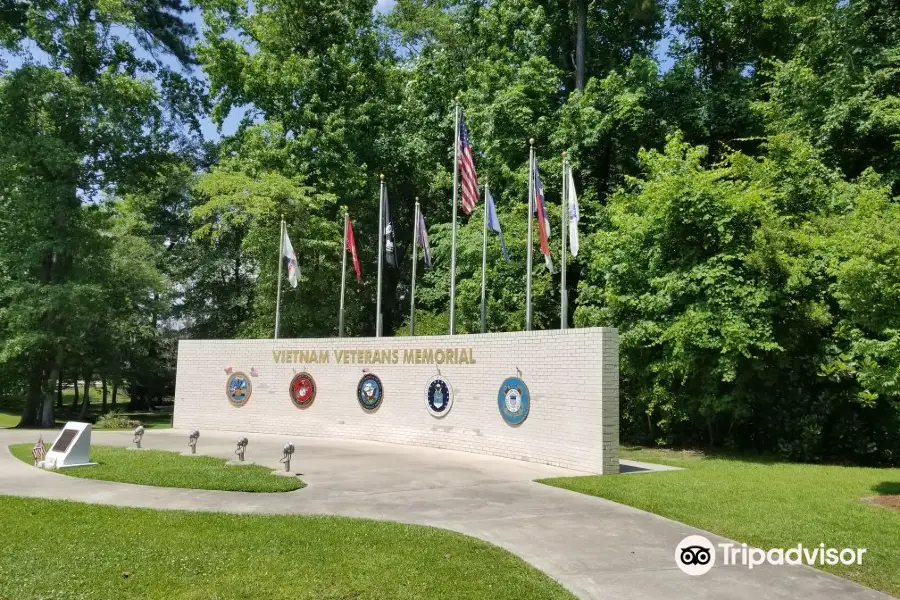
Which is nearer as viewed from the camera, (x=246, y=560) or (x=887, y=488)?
(x=246, y=560)

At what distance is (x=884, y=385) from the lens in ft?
33.4

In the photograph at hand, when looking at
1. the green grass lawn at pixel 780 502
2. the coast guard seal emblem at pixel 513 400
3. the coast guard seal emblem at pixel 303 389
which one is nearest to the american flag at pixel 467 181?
the coast guard seal emblem at pixel 513 400

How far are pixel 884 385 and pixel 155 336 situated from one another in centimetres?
3376

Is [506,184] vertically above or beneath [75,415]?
above

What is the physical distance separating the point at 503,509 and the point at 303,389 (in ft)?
39.9

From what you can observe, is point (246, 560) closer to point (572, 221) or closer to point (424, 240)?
point (572, 221)

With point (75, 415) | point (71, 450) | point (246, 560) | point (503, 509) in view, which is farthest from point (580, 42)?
point (75, 415)

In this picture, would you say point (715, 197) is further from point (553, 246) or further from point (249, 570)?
point (249, 570)

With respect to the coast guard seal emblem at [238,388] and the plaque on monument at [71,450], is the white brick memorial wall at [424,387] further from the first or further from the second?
the plaque on monument at [71,450]

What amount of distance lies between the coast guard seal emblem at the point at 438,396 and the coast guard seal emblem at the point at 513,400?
69.9 inches

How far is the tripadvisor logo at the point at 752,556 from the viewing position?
7.18m

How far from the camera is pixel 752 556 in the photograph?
7.43m

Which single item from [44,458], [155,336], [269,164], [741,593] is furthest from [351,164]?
[741,593]

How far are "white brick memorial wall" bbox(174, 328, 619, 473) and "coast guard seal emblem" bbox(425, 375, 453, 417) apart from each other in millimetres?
145
